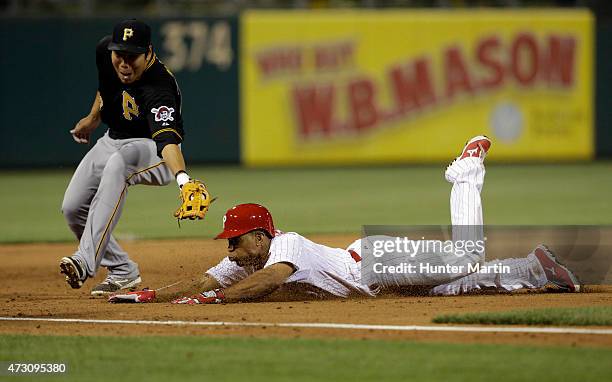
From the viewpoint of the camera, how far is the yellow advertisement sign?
18.9m

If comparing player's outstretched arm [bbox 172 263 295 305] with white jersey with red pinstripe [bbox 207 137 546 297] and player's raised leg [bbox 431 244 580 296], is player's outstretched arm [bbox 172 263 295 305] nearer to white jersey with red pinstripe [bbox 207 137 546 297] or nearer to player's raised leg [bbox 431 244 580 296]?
white jersey with red pinstripe [bbox 207 137 546 297]

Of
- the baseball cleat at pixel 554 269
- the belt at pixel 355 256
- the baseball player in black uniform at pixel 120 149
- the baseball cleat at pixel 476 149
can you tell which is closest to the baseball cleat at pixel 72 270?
the baseball player in black uniform at pixel 120 149

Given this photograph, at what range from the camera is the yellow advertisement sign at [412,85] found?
1888 centimetres

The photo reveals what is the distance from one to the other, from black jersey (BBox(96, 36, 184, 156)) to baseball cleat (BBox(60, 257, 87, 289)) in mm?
850

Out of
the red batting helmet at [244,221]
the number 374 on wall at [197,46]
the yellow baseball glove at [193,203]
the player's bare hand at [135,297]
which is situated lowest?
the player's bare hand at [135,297]

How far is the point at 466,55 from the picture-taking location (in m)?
19.2

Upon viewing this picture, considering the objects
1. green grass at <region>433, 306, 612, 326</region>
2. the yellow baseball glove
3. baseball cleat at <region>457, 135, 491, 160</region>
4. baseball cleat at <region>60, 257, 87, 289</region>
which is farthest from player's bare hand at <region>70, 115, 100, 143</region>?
green grass at <region>433, 306, 612, 326</region>

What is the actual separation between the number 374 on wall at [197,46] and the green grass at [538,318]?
1371 centimetres

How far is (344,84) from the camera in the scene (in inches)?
744

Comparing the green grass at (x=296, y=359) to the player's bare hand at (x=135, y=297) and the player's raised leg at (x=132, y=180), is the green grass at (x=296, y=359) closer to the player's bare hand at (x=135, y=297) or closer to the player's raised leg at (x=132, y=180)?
the player's bare hand at (x=135, y=297)

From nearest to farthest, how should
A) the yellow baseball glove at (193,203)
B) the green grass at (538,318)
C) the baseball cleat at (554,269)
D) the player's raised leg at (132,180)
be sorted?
the green grass at (538,318) → the yellow baseball glove at (193,203) → the baseball cleat at (554,269) → the player's raised leg at (132,180)

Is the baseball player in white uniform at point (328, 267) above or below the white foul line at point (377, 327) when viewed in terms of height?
above

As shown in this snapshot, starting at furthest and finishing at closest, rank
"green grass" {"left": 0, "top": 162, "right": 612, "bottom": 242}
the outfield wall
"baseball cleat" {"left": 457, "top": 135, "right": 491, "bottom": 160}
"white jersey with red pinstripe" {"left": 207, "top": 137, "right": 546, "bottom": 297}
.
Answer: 1. the outfield wall
2. "green grass" {"left": 0, "top": 162, "right": 612, "bottom": 242}
3. "baseball cleat" {"left": 457, "top": 135, "right": 491, "bottom": 160}
4. "white jersey with red pinstripe" {"left": 207, "top": 137, "right": 546, "bottom": 297}

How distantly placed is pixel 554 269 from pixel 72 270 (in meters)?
2.91
